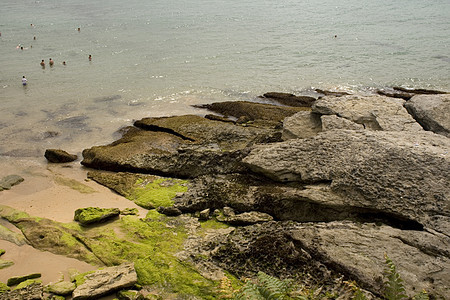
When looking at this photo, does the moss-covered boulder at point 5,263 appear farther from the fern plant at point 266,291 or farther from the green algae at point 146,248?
the fern plant at point 266,291

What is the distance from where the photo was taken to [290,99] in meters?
24.1

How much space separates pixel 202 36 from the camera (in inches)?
1763

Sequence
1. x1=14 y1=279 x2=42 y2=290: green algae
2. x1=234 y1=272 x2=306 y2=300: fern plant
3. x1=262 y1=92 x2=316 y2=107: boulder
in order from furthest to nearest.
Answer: x1=262 y1=92 x2=316 y2=107: boulder → x1=14 y1=279 x2=42 y2=290: green algae → x1=234 y1=272 x2=306 y2=300: fern plant

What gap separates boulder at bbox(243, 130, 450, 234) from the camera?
27.9 ft

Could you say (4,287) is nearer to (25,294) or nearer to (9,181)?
(25,294)

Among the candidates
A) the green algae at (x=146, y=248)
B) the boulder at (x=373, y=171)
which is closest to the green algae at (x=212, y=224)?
the green algae at (x=146, y=248)

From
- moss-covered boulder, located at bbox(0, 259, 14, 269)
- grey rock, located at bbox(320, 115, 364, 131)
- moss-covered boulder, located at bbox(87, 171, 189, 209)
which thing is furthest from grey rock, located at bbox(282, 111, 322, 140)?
moss-covered boulder, located at bbox(0, 259, 14, 269)

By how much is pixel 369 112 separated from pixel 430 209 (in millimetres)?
5041

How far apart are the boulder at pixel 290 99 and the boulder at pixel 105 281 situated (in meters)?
17.1

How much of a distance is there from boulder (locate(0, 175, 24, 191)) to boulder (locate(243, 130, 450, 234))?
29.8 feet

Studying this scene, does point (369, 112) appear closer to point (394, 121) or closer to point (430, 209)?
point (394, 121)

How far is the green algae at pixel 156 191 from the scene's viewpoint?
1181cm

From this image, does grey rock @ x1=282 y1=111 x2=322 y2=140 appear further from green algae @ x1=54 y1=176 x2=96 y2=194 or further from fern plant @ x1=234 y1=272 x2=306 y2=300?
green algae @ x1=54 y1=176 x2=96 y2=194

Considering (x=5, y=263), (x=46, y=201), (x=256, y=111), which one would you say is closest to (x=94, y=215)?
(x=5, y=263)
